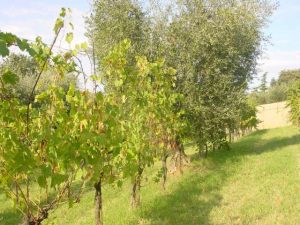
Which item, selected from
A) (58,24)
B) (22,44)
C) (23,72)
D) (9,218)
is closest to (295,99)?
(9,218)

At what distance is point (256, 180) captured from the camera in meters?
16.3

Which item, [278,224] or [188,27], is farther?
[188,27]

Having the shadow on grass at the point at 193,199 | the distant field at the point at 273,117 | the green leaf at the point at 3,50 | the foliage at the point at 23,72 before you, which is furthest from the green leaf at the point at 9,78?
the distant field at the point at 273,117

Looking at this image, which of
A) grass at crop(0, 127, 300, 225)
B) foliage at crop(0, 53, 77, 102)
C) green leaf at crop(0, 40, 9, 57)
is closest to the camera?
green leaf at crop(0, 40, 9, 57)

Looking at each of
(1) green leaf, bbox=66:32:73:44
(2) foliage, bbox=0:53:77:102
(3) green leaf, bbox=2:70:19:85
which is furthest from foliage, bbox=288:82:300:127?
(3) green leaf, bbox=2:70:19:85

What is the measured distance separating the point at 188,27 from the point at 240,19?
3550 millimetres

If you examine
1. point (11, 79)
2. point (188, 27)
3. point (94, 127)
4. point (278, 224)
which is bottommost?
point (278, 224)

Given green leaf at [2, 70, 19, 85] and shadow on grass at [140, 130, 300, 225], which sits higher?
green leaf at [2, 70, 19, 85]

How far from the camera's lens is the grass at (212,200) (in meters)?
11.7

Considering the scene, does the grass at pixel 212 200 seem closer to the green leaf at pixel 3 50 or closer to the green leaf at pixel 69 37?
the green leaf at pixel 69 37

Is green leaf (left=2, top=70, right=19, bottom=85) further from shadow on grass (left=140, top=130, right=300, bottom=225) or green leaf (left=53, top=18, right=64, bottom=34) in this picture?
shadow on grass (left=140, top=130, right=300, bottom=225)

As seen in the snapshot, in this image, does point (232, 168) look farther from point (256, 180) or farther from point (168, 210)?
point (168, 210)

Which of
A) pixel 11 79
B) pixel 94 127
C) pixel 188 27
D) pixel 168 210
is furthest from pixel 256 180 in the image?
pixel 11 79

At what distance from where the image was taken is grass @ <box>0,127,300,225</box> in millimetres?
11703
